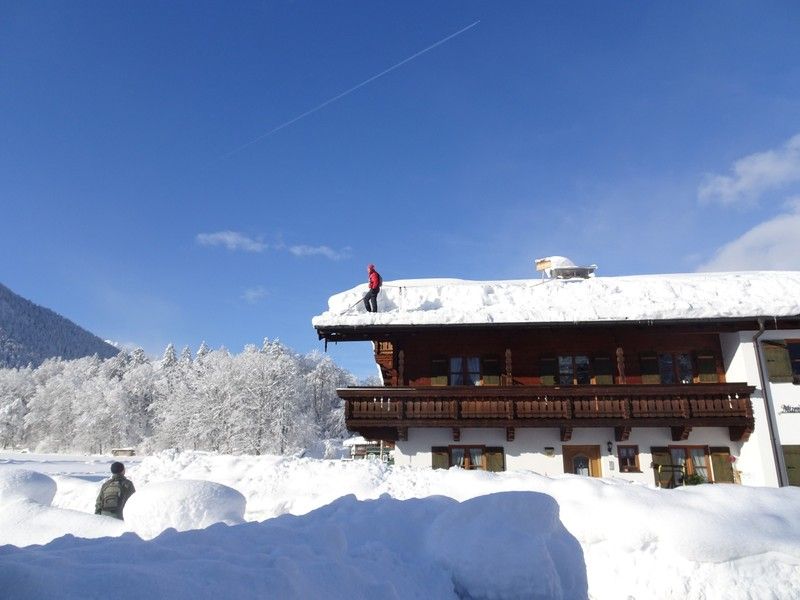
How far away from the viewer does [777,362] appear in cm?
1605

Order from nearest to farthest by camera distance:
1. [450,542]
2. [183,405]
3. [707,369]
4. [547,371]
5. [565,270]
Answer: [450,542], [707,369], [547,371], [565,270], [183,405]

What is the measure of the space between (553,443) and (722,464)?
16.6ft

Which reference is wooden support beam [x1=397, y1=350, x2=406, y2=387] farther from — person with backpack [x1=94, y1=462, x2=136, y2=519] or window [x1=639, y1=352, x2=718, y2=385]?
person with backpack [x1=94, y1=462, x2=136, y2=519]

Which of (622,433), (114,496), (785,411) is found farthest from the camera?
(622,433)

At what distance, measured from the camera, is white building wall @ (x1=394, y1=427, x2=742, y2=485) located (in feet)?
52.5

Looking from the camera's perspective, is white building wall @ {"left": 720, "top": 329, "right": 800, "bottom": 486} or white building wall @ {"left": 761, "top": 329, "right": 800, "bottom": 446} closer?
white building wall @ {"left": 720, "top": 329, "right": 800, "bottom": 486}

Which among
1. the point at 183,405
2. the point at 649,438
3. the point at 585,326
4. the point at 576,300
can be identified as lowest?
the point at 649,438

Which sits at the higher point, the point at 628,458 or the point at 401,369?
the point at 401,369

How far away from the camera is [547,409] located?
612 inches

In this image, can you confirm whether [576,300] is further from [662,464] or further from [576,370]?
[662,464]

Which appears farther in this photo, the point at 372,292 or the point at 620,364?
the point at 372,292

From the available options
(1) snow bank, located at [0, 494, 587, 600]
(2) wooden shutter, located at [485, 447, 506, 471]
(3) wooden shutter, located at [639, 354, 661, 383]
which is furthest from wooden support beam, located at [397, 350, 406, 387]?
(1) snow bank, located at [0, 494, 587, 600]

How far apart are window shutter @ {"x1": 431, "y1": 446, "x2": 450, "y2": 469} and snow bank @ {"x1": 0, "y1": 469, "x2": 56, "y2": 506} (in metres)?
10.0

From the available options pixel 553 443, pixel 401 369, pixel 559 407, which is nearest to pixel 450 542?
pixel 559 407
